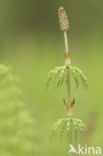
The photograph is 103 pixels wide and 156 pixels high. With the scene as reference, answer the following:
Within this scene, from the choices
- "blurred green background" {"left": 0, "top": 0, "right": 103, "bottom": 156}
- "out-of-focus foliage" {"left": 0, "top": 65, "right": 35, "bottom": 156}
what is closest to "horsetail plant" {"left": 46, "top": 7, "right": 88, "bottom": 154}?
"out-of-focus foliage" {"left": 0, "top": 65, "right": 35, "bottom": 156}

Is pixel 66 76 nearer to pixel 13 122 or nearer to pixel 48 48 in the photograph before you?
pixel 13 122

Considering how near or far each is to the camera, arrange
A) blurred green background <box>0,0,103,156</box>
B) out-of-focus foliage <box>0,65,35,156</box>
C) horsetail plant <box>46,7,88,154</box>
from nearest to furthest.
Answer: horsetail plant <box>46,7,88,154</box>, out-of-focus foliage <box>0,65,35,156</box>, blurred green background <box>0,0,103,156</box>

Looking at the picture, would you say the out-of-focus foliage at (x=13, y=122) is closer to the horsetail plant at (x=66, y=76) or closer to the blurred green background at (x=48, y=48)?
the horsetail plant at (x=66, y=76)

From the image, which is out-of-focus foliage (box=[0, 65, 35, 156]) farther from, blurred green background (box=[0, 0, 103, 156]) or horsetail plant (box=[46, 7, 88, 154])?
blurred green background (box=[0, 0, 103, 156])

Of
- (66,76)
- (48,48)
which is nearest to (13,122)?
(66,76)

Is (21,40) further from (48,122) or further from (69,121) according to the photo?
(69,121)

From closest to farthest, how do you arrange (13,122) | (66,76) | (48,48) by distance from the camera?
(66,76) → (13,122) → (48,48)

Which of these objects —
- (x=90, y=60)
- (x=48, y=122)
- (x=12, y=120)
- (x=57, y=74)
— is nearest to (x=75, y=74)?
(x=57, y=74)
